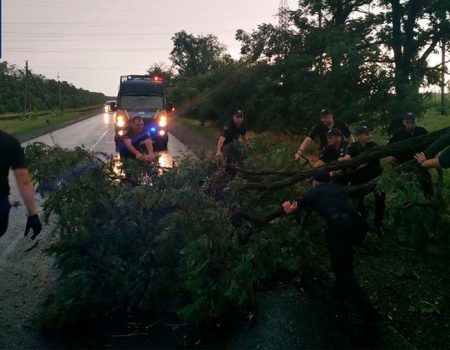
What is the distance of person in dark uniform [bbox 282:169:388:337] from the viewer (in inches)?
153

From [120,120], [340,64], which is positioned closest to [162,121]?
[120,120]

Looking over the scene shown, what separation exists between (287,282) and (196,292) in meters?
1.46

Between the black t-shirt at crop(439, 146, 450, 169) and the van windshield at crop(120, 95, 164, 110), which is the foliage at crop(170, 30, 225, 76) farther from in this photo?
the black t-shirt at crop(439, 146, 450, 169)

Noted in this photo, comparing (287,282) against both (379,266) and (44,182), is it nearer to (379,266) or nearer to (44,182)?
(379,266)

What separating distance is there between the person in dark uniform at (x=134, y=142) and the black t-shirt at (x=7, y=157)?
274cm

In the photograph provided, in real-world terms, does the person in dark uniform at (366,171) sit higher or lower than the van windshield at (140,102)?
lower

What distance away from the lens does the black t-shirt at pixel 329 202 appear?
412 centimetres

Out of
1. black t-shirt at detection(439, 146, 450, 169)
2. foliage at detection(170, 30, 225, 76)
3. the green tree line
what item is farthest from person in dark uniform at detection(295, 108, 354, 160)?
foliage at detection(170, 30, 225, 76)

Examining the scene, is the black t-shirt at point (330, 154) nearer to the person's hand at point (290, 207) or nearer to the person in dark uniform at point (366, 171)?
the person in dark uniform at point (366, 171)

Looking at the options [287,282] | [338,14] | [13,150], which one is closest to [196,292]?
[287,282]

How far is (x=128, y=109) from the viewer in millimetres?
18781

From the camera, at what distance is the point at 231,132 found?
8.34 metres

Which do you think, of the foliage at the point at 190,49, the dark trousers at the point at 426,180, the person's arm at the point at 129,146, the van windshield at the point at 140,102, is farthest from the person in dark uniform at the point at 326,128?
the foliage at the point at 190,49

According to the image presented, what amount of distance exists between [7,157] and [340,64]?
42.8 ft
